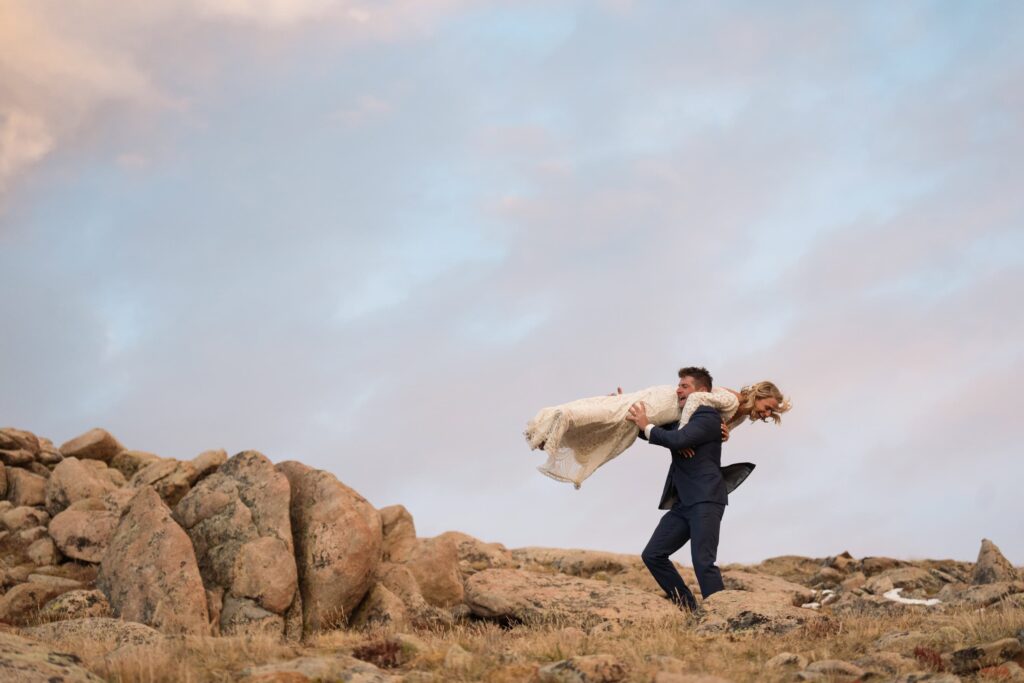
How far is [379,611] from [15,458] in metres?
13.9

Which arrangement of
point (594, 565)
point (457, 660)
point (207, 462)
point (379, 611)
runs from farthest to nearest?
point (594, 565) → point (207, 462) → point (379, 611) → point (457, 660)

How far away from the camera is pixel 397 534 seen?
68.6 ft

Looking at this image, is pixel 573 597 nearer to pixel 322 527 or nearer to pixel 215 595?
pixel 322 527

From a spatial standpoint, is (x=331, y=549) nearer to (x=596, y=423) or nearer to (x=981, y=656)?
(x=596, y=423)

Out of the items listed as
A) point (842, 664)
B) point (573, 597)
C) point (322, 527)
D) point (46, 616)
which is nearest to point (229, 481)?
point (322, 527)

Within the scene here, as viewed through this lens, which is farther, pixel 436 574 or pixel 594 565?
pixel 594 565

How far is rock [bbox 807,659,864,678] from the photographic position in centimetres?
1032

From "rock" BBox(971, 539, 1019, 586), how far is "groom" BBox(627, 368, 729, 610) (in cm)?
1119

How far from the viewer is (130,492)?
23.8 m

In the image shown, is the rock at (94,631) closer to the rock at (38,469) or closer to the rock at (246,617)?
the rock at (246,617)

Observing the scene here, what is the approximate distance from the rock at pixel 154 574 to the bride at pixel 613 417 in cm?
607

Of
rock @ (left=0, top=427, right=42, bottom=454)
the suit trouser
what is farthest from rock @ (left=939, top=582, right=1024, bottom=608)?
rock @ (left=0, top=427, right=42, bottom=454)

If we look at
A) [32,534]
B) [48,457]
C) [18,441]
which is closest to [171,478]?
[32,534]

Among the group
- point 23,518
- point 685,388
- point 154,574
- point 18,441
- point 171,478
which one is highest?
point 18,441
